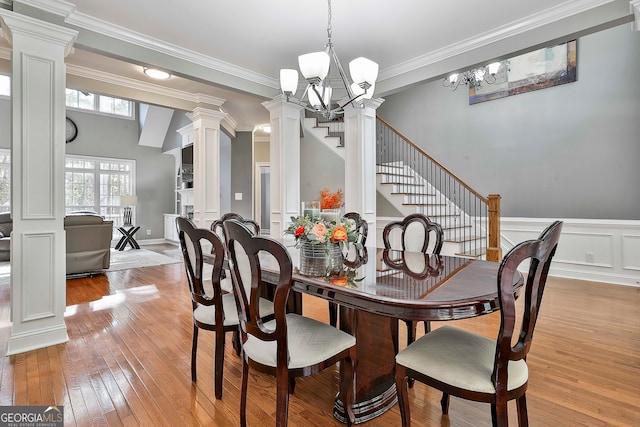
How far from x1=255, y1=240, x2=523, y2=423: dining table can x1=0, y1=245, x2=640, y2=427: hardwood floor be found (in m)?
0.17

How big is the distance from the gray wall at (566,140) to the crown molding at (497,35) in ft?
8.25

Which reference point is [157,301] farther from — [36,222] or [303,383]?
[303,383]

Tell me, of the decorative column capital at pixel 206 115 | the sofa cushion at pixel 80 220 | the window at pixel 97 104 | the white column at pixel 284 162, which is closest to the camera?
the white column at pixel 284 162

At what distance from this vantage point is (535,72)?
504 centimetres

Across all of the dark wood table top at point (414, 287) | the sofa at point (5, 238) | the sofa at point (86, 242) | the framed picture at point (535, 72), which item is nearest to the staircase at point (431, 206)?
the framed picture at point (535, 72)

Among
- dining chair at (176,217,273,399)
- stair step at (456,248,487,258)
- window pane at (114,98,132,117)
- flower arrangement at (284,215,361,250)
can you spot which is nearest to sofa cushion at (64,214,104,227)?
dining chair at (176,217,273,399)

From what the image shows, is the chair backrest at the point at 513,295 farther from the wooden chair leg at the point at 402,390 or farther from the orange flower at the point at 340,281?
the orange flower at the point at 340,281

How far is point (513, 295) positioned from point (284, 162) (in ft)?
11.9

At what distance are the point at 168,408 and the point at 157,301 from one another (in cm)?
217

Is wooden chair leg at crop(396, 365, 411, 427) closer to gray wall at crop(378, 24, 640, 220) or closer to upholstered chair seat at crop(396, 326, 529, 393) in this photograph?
upholstered chair seat at crop(396, 326, 529, 393)

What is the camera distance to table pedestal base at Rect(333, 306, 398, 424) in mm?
1648

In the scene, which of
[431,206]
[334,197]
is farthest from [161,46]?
[431,206]

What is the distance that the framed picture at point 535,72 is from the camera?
4.73 m

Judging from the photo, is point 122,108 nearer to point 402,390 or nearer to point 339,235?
point 339,235
